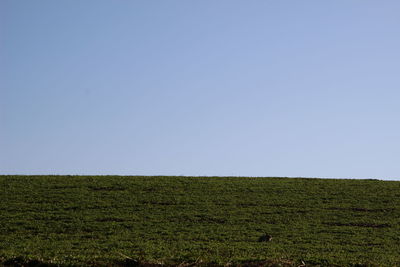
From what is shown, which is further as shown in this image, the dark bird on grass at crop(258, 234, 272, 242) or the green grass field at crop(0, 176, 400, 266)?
the dark bird on grass at crop(258, 234, 272, 242)

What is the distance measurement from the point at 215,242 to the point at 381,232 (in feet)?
38.1

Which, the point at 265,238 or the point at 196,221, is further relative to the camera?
the point at 196,221

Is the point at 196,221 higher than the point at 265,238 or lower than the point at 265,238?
higher

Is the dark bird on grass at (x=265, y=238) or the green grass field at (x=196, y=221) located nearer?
the green grass field at (x=196, y=221)

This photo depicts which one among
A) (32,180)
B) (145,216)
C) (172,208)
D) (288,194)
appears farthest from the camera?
(32,180)

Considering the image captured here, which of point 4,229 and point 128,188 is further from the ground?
point 128,188

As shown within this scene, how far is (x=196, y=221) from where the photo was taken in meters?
32.1

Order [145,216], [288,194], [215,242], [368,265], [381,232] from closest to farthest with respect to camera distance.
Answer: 1. [368,265]
2. [215,242]
3. [381,232]
4. [145,216]
5. [288,194]

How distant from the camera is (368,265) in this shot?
2159 cm

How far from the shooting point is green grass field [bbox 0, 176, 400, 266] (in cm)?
2267

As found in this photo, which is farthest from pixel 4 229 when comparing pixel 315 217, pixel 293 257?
pixel 315 217

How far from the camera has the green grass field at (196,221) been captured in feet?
74.4

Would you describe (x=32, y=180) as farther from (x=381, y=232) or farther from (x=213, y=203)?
(x=381, y=232)

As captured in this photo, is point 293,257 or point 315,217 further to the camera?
point 315,217
